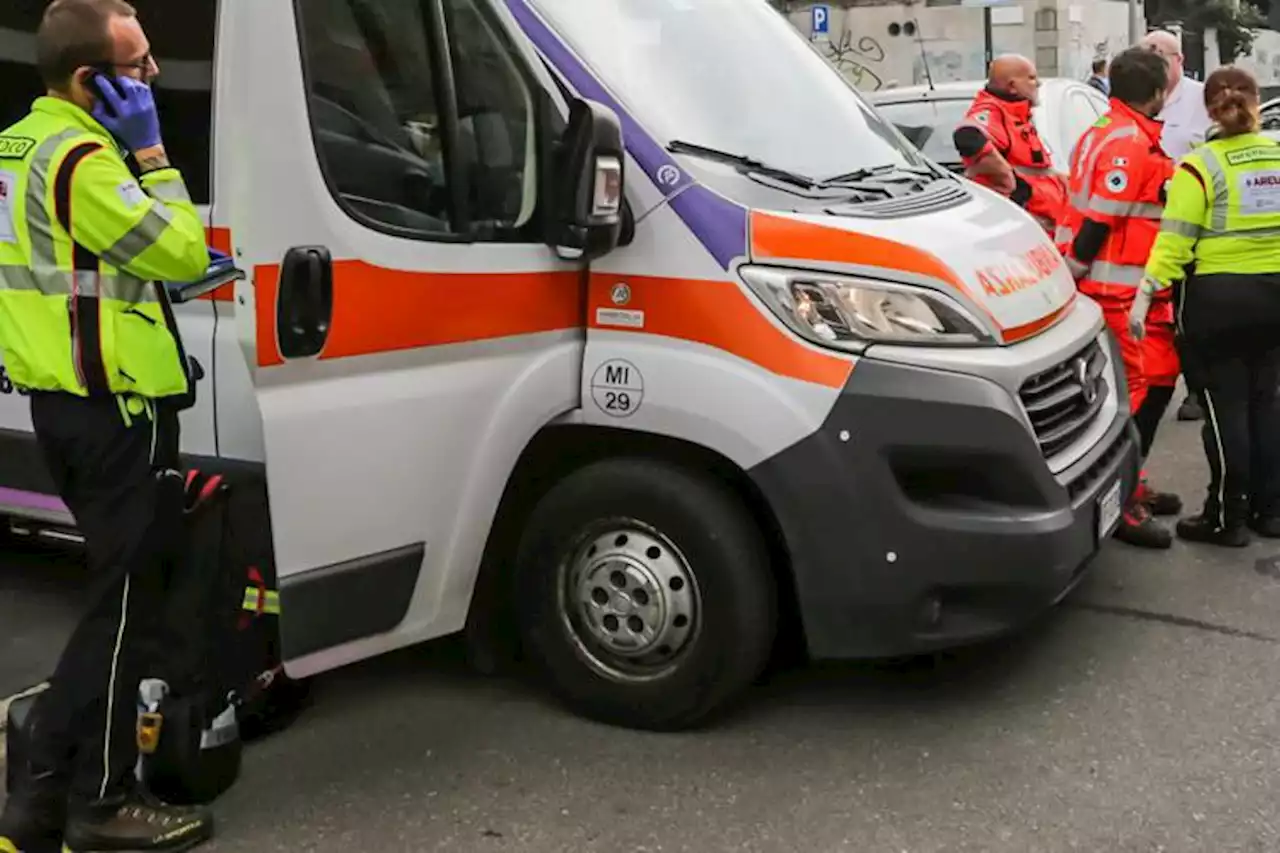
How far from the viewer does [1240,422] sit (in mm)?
5340

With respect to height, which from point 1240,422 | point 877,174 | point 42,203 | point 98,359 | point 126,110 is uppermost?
point 126,110

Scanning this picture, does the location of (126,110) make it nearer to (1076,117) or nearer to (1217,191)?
(1217,191)

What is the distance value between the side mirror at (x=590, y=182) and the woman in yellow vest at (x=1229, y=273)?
2.43 metres

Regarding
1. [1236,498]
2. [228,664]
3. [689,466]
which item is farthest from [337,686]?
[1236,498]

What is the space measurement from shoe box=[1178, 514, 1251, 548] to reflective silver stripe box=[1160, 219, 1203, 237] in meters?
1.10

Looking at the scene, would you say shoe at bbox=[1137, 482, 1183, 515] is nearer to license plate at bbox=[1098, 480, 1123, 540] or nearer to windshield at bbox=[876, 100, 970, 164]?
license plate at bbox=[1098, 480, 1123, 540]

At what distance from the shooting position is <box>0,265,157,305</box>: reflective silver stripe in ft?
9.98

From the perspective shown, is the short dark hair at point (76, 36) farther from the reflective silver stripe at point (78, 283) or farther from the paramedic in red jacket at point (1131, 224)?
the paramedic in red jacket at point (1131, 224)

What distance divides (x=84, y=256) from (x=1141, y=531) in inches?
155

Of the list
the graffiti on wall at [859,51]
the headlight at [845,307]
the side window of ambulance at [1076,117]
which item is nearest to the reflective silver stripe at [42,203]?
the headlight at [845,307]

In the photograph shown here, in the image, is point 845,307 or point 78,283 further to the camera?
point 845,307

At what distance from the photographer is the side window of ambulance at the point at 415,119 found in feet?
11.6

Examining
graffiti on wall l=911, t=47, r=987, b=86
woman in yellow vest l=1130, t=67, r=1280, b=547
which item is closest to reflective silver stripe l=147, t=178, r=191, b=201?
woman in yellow vest l=1130, t=67, r=1280, b=547

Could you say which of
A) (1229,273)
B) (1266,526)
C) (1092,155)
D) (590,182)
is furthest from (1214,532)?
(590,182)
